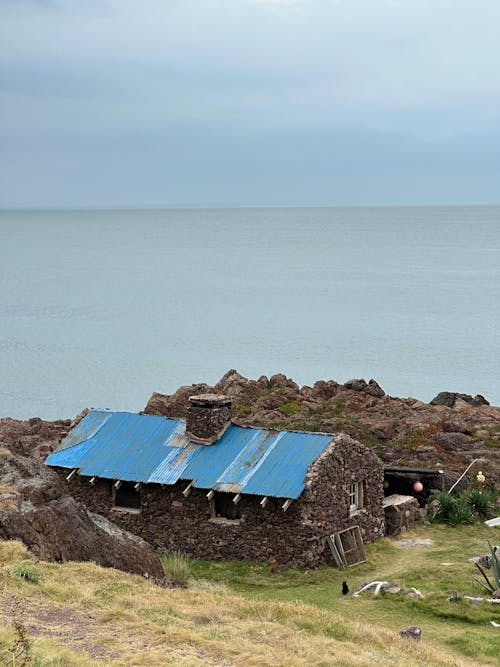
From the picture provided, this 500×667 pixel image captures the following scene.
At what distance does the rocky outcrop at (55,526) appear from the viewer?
69.8 ft

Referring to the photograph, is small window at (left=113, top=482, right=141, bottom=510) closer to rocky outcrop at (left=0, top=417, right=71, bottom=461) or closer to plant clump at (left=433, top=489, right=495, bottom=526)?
rocky outcrop at (left=0, top=417, right=71, bottom=461)

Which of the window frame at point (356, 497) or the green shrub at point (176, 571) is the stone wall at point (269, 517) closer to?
the window frame at point (356, 497)

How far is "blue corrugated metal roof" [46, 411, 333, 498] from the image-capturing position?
27344 mm

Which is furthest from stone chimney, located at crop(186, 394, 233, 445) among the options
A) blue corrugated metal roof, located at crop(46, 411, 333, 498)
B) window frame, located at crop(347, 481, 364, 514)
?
window frame, located at crop(347, 481, 364, 514)

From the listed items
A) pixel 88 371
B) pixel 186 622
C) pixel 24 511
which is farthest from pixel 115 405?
pixel 186 622

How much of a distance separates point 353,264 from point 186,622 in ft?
598

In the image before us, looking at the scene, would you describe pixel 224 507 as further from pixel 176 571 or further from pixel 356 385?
pixel 356 385

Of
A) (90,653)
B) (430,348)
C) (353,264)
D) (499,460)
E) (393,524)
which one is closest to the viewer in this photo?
(90,653)

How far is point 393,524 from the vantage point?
30.5m

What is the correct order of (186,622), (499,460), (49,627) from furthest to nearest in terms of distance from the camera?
(499,460), (186,622), (49,627)

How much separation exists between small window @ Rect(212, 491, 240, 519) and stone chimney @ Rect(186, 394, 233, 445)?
1794 millimetres

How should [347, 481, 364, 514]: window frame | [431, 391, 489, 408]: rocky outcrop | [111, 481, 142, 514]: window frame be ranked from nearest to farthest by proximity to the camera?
[347, 481, 364, 514]: window frame < [111, 481, 142, 514]: window frame < [431, 391, 489, 408]: rocky outcrop

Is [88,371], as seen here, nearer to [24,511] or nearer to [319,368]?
[319,368]

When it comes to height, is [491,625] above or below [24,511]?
below
